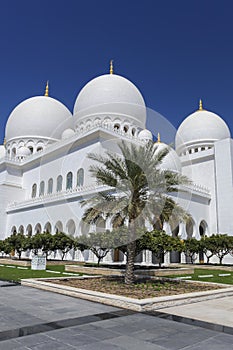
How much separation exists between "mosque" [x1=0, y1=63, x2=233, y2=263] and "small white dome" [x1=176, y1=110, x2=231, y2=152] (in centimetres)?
11

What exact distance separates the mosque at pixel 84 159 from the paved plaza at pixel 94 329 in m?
15.2

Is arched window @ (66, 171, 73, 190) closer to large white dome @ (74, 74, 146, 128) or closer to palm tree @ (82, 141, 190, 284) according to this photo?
large white dome @ (74, 74, 146, 128)

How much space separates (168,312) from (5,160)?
31194mm

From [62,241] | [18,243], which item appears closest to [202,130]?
[62,241]

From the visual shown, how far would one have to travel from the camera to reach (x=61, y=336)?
5.12m

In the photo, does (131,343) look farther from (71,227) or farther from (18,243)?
(71,227)

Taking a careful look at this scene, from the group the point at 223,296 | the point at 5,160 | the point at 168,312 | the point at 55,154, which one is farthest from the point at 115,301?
the point at 5,160

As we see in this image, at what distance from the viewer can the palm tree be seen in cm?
1120

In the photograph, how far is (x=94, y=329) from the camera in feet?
18.2

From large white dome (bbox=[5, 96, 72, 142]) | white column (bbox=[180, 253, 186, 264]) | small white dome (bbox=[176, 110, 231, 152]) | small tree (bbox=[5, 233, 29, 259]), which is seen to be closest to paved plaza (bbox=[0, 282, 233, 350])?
small tree (bbox=[5, 233, 29, 259])

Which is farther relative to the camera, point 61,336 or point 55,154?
point 55,154

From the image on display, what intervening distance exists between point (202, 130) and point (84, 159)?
15.4 m

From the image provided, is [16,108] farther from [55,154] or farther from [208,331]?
[208,331]

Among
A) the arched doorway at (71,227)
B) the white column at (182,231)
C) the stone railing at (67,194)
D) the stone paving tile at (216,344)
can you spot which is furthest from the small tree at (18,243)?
the stone paving tile at (216,344)
